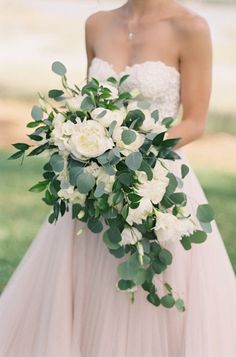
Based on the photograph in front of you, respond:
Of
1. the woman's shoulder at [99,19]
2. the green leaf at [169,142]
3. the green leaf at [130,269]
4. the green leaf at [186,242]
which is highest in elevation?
the woman's shoulder at [99,19]

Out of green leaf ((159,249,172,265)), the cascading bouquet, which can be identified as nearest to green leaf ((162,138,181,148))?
the cascading bouquet

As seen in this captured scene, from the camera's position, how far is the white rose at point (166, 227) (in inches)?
78.2

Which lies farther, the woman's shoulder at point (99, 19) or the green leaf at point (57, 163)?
the woman's shoulder at point (99, 19)

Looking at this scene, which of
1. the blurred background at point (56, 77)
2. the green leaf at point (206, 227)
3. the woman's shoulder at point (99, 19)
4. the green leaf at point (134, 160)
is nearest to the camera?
the green leaf at point (134, 160)

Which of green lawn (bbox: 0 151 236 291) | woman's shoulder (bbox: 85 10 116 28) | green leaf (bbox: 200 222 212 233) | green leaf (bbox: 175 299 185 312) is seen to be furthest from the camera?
green lawn (bbox: 0 151 236 291)

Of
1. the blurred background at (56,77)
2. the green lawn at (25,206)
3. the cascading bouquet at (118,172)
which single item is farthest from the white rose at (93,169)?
the blurred background at (56,77)

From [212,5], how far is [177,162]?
3.06 metres

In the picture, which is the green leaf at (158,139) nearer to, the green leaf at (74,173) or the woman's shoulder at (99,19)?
the green leaf at (74,173)

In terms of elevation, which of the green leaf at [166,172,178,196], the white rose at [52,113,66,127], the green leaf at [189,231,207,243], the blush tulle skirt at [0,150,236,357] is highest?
the white rose at [52,113,66,127]

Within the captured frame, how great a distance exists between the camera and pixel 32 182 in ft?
15.9

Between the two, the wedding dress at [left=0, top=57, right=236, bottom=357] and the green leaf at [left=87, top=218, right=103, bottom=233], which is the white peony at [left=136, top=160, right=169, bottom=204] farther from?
the wedding dress at [left=0, top=57, right=236, bottom=357]

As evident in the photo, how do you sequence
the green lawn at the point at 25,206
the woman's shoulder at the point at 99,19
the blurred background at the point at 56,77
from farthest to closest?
1. the blurred background at the point at 56,77
2. the green lawn at the point at 25,206
3. the woman's shoulder at the point at 99,19

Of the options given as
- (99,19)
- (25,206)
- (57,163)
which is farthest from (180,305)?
(25,206)

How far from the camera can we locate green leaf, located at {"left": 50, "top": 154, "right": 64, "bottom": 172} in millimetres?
1947
